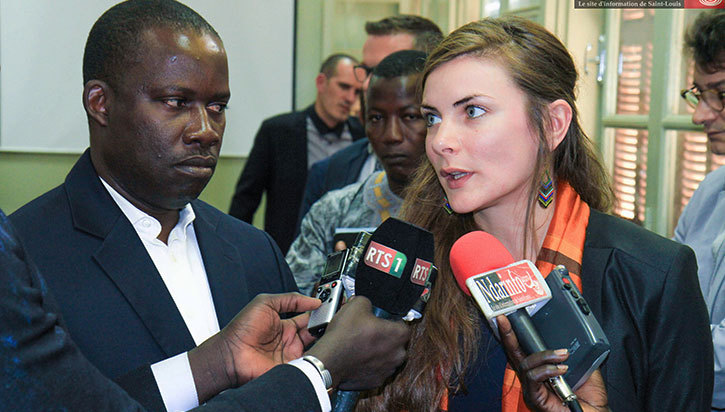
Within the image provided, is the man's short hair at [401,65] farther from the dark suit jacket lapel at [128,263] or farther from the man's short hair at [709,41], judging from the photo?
the dark suit jacket lapel at [128,263]

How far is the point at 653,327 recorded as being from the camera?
1.32 meters

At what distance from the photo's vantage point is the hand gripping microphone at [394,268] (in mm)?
1074

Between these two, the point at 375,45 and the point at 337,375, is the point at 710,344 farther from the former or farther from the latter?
the point at 375,45

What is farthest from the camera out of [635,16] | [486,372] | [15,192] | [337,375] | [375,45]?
[15,192]

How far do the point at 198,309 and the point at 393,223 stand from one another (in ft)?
1.45

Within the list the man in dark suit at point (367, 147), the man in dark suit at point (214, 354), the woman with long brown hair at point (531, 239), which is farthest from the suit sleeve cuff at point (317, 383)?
the man in dark suit at point (367, 147)

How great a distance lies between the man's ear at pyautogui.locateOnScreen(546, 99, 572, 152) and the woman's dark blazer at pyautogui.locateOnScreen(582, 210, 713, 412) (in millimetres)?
264

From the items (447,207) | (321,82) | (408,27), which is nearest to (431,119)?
(447,207)

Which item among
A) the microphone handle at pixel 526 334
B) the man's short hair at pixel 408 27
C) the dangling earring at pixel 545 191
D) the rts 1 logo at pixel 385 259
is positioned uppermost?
the man's short hair at pixel 408 27

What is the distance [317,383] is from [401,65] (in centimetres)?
138

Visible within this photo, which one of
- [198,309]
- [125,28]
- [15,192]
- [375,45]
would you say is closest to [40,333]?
[198,309]

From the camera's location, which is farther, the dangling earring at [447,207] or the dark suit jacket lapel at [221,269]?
the dangling earring at [447,207]

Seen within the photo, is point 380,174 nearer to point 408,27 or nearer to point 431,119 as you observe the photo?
point 431,119

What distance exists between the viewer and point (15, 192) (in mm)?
3875
